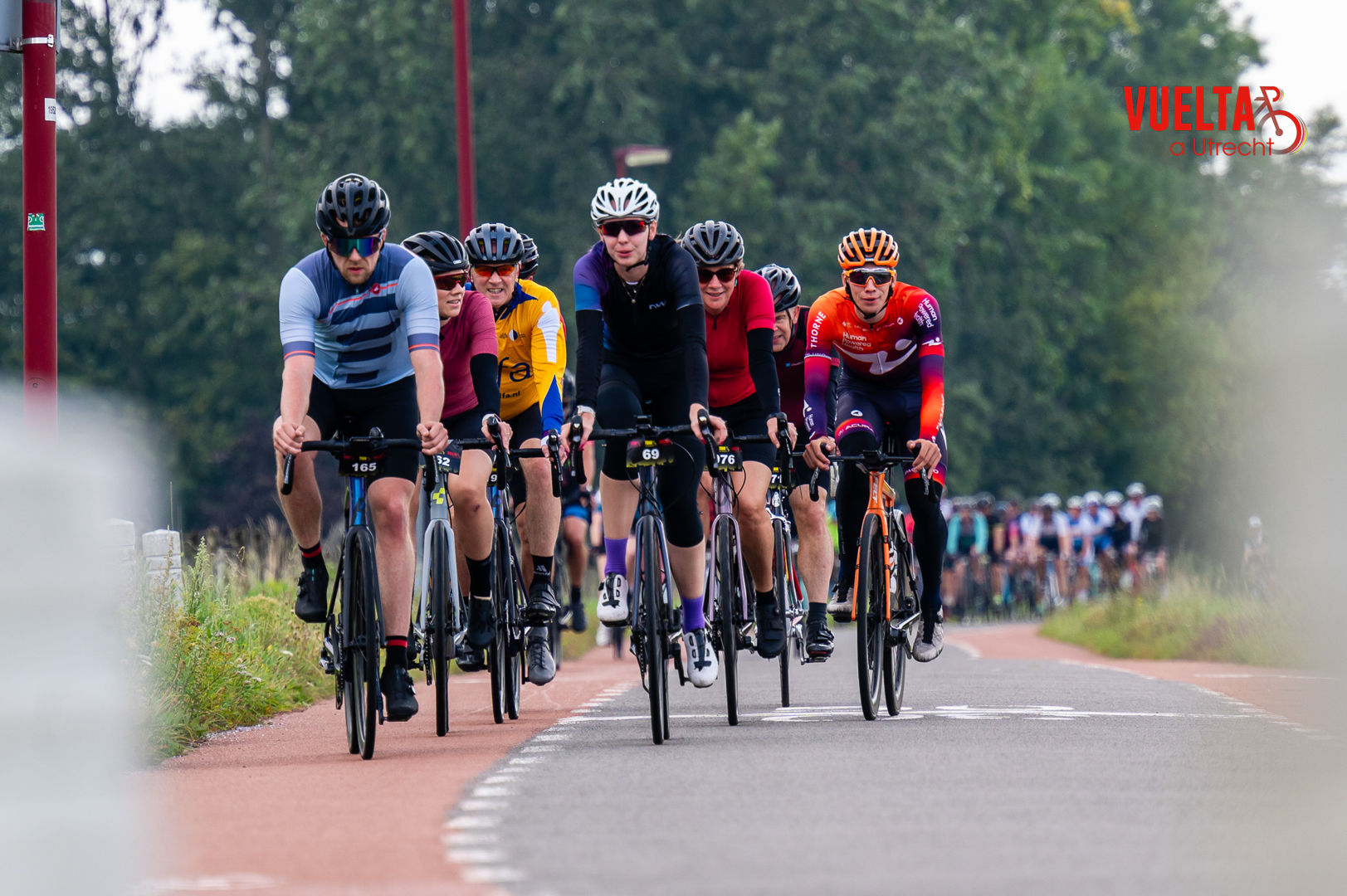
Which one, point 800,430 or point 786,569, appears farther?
point 800,430

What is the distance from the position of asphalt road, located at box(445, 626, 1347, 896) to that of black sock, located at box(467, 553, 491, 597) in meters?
0.77

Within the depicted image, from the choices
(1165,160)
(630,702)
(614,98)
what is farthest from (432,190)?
(630,702)

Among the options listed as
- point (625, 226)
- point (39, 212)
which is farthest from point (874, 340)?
point (39, 212)

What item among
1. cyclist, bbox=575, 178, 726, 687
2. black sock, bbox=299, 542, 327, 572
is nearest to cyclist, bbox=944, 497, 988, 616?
cyclist, bbox=575, 178, 726, 687

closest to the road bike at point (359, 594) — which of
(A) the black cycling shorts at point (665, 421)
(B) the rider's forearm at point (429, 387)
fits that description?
(B) the rider's forearm at point (429, 387)

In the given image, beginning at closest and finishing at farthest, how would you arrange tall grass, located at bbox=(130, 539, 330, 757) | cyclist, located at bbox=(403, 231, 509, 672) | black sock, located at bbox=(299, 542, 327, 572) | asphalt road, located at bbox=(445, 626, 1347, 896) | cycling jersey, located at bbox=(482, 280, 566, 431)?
asphalt road, located at bbox=(445, 626, 1347, 896), black sock, located at bbox=(299, 542, 327, 572), tall grass, located at bbox=(130, 539, 330, 757), cyclist, located at bbox=(403, 231, 509, 672), cycling jersey, located at bbox=(482, 280, 566, 431)

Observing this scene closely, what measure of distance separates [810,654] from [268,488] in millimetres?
34794

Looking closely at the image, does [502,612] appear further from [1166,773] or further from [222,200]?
[222,200]

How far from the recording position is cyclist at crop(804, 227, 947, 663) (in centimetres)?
1153

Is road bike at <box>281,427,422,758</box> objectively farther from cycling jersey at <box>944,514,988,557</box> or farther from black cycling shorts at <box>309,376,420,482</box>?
cycling jersey at <box>944,514,988,557</box>

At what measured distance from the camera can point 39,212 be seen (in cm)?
1091

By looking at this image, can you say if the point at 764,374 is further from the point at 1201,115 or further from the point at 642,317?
the point at 1201,115

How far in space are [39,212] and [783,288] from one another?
14.0 feet

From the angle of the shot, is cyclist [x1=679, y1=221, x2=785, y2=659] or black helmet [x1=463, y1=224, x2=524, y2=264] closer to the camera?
cyclist [x1=679, y1=221, x2=785, y2=659]
